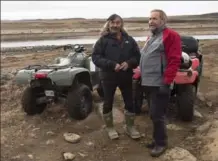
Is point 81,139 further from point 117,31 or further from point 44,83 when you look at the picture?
point 117,31

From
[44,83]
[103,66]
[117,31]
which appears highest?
[117,31]

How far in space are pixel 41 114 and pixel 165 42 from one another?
3.36m

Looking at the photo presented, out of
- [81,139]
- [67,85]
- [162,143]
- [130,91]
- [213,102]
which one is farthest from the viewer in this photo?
[213,102]

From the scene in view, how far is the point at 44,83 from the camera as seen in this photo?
294 inches

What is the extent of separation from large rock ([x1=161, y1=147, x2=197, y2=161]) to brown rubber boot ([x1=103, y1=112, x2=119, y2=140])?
879 millimetres

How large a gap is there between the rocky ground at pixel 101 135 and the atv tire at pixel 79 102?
0.13 m

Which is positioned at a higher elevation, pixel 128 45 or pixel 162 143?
pixel 128 45

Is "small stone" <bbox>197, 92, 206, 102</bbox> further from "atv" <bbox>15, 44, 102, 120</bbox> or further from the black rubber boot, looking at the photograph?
the black rubber boot

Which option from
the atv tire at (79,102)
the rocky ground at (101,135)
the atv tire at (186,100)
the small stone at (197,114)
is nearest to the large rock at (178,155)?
the rocky ground at (101,135)

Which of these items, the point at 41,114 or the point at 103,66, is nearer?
the point at 103,66

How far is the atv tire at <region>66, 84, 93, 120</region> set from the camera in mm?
7324

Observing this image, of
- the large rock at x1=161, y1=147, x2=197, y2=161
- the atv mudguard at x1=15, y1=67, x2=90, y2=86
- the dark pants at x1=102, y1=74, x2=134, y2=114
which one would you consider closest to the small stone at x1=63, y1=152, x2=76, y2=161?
the dark pants at x1=102, y1=74, x2=134, y2=114

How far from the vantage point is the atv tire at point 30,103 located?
7.79m

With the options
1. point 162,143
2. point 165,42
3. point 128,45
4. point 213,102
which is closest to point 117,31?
point 128,45
